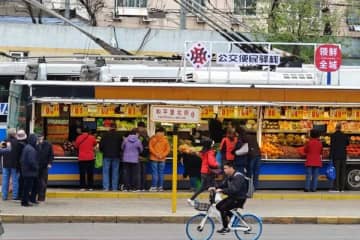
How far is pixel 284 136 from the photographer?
2230cm

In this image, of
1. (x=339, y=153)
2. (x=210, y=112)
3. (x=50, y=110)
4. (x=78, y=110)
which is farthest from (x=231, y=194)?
(x=50, y=110)

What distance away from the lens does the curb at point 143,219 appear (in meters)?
17.1

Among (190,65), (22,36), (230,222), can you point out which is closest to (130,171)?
(190,65)

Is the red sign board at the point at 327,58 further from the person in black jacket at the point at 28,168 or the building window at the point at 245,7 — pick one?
the building window at the point at 245,7

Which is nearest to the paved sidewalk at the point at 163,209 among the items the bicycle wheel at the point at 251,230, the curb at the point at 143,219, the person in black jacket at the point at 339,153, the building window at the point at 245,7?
the curb at the point at 143,219

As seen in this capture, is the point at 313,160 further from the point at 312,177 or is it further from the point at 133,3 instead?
the point at 133,3

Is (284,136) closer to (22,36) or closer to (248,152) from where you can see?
(248,152)

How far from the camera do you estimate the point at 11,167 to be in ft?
62.1

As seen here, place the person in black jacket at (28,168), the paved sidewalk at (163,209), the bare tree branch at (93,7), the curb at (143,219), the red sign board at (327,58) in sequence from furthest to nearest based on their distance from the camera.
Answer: the bare tree branch at (93,7)
the red sign board at (327,58)
the person in black jacket at (28,168)
the paved sidewalk at (163,209)
the curb at (143,219)

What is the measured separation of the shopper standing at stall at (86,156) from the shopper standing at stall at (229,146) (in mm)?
3401

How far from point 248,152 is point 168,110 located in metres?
3.31

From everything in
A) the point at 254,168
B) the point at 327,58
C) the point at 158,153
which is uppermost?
the point at 327,58

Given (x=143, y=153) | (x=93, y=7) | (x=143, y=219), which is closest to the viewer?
(x=143, y=219)

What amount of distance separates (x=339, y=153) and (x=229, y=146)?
10.2 ft
